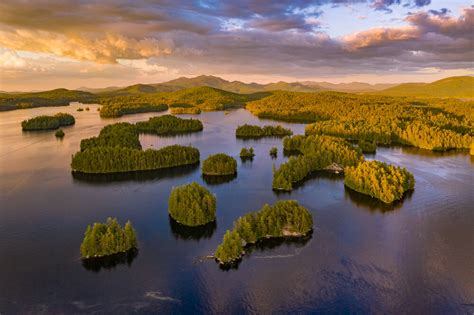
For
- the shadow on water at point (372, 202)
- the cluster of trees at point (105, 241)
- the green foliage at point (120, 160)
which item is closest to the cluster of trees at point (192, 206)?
the cluster of trees at point (105, 241)

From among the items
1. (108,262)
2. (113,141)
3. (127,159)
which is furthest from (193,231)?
(113,141)

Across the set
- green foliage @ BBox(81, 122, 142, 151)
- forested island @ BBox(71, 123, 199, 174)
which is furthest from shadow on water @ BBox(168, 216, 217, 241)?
green foliage @ BBox(81, 122, 142, 151)

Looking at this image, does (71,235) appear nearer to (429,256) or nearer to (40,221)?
(40,221)

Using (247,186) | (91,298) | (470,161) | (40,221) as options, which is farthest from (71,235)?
(470,161)

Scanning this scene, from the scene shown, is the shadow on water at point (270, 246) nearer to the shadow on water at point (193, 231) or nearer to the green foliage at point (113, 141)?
the shadow on water at point (193, 231)

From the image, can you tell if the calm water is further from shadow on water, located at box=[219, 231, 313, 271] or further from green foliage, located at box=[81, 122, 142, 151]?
green foliage, located at box=[81, 122, 142, 151]

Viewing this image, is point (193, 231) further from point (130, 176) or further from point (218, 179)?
point (130, 176)
